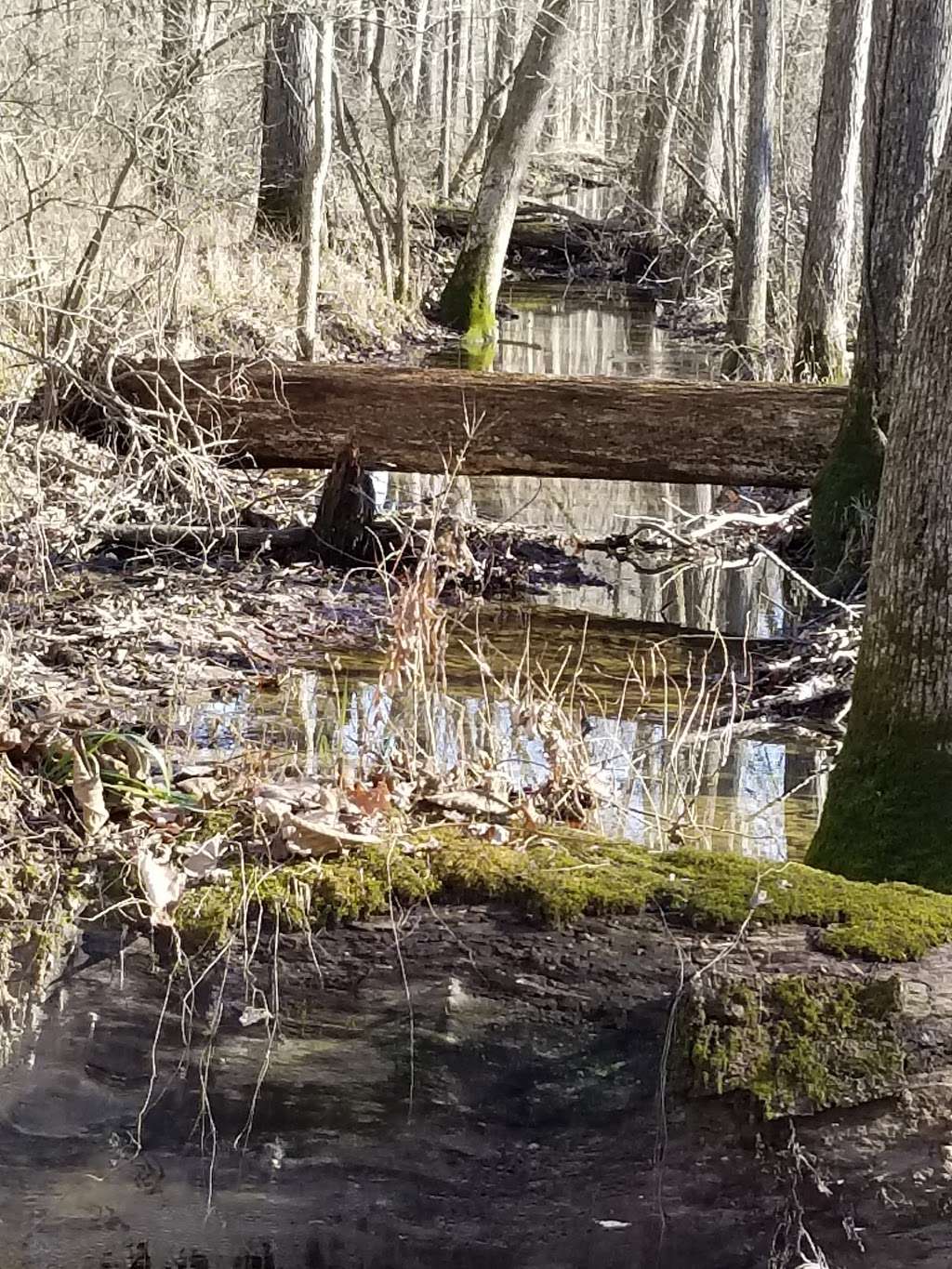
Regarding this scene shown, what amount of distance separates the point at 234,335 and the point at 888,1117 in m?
10.1

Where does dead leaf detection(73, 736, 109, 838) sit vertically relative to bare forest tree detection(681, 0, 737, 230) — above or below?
below

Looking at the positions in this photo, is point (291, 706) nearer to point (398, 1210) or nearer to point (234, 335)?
point (398, 1210)

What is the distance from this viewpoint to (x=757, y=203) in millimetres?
15109

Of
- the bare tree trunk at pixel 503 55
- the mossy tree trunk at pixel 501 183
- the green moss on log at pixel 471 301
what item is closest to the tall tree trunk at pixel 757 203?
the mossy tree trunk at pixel 501 183

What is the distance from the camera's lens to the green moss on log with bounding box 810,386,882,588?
8.23 m

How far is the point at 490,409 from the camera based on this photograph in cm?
888

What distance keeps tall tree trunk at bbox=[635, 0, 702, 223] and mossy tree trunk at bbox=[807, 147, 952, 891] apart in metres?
19.6

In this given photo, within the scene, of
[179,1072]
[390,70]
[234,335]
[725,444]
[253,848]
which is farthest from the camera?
[390,70]

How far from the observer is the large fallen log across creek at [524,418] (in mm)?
8820

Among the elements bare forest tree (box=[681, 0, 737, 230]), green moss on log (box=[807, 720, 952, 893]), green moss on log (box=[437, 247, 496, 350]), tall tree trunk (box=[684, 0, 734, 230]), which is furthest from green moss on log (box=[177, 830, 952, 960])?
tall tree trunk (box=[684, 0, 734, 230])

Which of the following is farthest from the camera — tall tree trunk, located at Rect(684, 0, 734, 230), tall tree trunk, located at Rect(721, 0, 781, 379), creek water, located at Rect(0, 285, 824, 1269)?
tall tree trunk, located at Rect(684, 0, 734, 230)

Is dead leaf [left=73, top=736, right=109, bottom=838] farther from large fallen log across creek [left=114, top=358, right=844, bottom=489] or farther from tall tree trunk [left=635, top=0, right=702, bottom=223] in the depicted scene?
tall tree trunk [left=635, top=0, right=702, bottom=223]

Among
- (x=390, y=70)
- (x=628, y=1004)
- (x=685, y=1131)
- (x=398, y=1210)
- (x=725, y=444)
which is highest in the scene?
(x=390, y=70)

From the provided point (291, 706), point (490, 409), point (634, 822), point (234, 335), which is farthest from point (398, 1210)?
point (234, 335)
